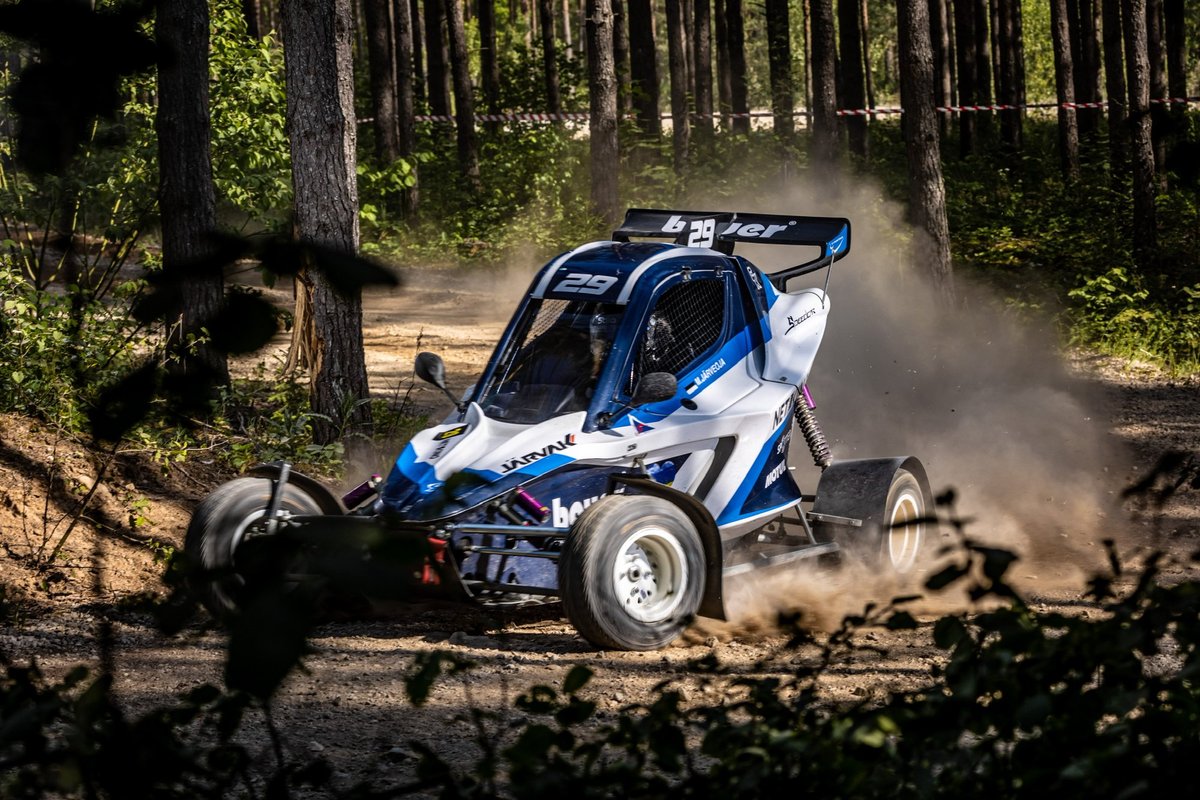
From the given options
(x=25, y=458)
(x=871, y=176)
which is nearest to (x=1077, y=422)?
(x=25, y=458)

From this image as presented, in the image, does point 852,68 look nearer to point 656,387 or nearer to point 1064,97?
point 1064,97

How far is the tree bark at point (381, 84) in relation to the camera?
997 inches

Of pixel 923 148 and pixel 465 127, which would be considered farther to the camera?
pixel 465 127

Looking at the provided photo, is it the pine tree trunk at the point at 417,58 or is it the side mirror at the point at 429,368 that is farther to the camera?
the pine tree trunk at the point at 417,58

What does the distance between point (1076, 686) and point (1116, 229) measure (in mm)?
17303

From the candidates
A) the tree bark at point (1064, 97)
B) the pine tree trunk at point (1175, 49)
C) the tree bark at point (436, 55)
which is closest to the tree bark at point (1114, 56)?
the tree bark at point (1064, 97)

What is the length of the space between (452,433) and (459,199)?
19998 mm

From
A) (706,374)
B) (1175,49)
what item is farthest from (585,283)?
(1175,49)

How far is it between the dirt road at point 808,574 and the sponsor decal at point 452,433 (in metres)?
0.88

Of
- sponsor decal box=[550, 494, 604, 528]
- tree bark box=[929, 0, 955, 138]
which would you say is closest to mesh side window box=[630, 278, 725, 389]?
sponsor decal box=[550, 494, 604, 528]

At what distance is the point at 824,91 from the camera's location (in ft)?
77.2

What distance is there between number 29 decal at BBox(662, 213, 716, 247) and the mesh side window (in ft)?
3.33

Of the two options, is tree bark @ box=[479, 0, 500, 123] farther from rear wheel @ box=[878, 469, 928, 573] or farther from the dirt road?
rear wheel @ box=[878, 469, 928, 573]

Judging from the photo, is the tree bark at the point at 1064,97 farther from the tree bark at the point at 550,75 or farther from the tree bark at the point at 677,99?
the tree bark at the point at 550,75
